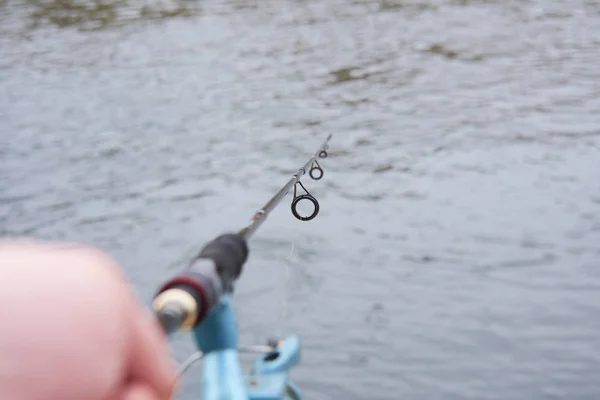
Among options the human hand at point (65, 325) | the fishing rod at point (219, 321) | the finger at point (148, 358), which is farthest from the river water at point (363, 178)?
the human hand at point (65, 325)

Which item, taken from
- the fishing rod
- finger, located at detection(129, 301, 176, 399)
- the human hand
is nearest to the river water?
the fishing rod

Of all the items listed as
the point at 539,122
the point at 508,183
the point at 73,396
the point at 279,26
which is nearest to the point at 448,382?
the point at 508,183

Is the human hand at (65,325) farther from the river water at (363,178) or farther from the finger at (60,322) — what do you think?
the river water at (363,178)

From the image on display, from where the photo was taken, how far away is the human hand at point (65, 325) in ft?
2.70

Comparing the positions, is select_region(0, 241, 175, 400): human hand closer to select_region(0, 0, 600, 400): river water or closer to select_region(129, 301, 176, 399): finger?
select_region(129, 301, 176, 399): finger

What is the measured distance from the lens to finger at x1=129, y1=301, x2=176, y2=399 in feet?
3.16

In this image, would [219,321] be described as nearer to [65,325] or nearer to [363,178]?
[65,325]

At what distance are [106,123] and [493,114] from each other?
5851 millimetres

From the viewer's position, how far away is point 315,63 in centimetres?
1558

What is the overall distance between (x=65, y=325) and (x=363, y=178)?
8.67m

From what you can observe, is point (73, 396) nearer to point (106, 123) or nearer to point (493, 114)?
point (493, 114)

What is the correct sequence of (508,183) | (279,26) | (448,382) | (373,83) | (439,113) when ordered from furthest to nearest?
(279,26), (373,83), (439,113), (508,183), (448,382)

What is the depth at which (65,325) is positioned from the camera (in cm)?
85

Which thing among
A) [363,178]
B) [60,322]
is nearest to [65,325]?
[60,322]
